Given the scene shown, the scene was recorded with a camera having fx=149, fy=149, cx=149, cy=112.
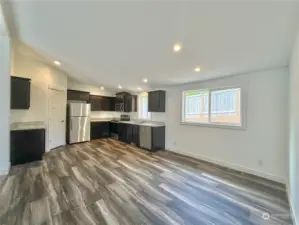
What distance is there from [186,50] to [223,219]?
2.51 metres

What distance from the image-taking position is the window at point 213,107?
12.3 ft

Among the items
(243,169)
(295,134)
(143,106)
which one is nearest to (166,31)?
(295,134)

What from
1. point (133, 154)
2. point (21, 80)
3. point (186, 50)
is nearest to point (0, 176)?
point (21, 80)

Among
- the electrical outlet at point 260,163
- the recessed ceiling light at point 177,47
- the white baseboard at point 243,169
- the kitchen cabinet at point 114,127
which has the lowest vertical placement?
the white baseboard at point 243,169

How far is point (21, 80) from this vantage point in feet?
12.3

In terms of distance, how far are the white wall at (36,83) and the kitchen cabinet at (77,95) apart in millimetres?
1093

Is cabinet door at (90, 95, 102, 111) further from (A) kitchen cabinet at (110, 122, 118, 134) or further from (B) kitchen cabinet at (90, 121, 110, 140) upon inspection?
(A) kitchen cabinet at (110, 122, 118, 134)

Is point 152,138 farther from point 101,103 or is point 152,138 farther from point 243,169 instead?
point 101,103

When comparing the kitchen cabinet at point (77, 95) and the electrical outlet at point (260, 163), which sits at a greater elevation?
the kitchen cabinet at point (77, 95)

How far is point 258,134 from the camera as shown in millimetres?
3281

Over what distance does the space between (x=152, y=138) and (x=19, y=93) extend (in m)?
3.87

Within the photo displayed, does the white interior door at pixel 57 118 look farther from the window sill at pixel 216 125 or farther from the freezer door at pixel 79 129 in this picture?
the window sill at pixel 216 125

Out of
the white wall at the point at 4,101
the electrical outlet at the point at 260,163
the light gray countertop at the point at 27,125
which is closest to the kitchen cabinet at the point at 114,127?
the light gray countertop at the point at 27,125

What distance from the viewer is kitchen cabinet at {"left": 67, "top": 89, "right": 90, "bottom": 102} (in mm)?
6093
